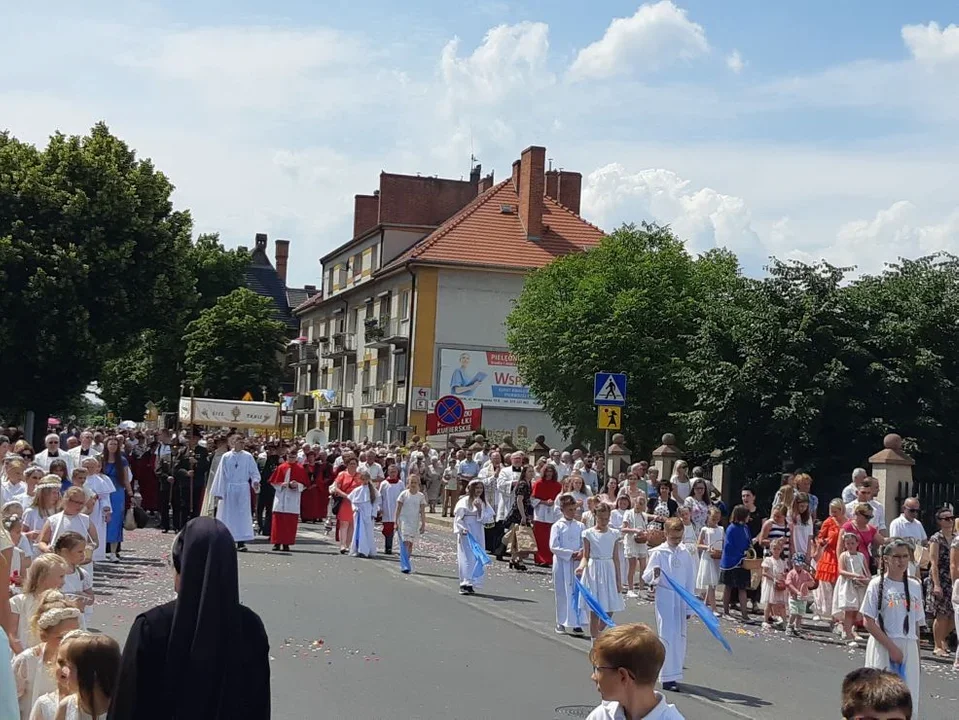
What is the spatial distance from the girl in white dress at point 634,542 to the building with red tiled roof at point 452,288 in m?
30.1

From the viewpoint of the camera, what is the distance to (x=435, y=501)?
38688 millimetres

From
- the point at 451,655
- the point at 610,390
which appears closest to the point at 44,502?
the point at 451,655

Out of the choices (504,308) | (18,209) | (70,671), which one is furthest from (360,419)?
(70,671)

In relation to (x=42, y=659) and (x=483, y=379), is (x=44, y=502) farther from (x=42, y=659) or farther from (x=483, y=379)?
(x=483, y=379)

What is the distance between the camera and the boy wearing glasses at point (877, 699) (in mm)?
4289

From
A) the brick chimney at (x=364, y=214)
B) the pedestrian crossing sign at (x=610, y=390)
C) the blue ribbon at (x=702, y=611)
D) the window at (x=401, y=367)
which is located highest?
the brick chimney at (x=364, y=214)

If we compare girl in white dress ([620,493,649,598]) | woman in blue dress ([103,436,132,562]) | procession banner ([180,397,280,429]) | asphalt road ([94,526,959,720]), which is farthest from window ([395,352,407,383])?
girl in white dress ([620,493,649,598])

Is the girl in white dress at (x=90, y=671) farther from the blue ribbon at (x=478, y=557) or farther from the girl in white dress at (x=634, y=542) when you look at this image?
the girl in white dress at (x=634, y=542)

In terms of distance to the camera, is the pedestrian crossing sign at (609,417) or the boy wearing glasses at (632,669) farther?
the pedestrian crossing sign at (609,417)

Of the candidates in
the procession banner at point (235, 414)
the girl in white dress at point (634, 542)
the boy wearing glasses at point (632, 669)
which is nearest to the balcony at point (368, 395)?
the procession banner at point (235, 414)

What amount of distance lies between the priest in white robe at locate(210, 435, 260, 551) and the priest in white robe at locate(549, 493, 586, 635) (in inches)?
365

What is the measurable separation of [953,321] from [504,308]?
33.2 m

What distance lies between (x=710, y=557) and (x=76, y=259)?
83.3ft

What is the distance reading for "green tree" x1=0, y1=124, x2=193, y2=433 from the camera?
127ft
